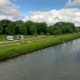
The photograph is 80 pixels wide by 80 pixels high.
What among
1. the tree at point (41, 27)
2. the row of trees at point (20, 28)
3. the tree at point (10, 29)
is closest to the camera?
the tree at point (10, 29)

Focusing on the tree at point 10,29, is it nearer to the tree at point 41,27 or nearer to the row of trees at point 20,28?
the row of trees at point 20,28

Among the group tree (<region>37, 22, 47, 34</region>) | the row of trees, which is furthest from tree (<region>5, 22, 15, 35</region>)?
tree (<region>37, 22, 47, 34</region>)

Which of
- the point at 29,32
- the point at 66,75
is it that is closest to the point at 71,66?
the point at 66,75

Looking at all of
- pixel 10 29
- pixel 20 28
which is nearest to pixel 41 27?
pixel 20 28

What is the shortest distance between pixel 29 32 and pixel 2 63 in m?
90.0

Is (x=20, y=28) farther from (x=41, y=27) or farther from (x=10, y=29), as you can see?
(x=41, y=27)

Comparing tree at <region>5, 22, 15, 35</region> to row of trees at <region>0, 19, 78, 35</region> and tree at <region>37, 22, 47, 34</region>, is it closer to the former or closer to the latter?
row of trees at <region>0, 19, 78, 35</region>

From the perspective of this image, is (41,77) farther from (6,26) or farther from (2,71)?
(6,26)

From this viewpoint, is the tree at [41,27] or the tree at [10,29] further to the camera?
the tree at [41,27]

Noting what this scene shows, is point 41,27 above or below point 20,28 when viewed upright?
below

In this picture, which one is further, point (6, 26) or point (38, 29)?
point (38, 29)

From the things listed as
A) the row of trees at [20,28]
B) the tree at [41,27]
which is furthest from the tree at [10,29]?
the tree at [41,27]

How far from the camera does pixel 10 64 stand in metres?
43.8

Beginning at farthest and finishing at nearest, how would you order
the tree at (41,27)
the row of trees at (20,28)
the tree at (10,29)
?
the tree at (41,27), the row of trees at (20,28), the tree at (10,29)
